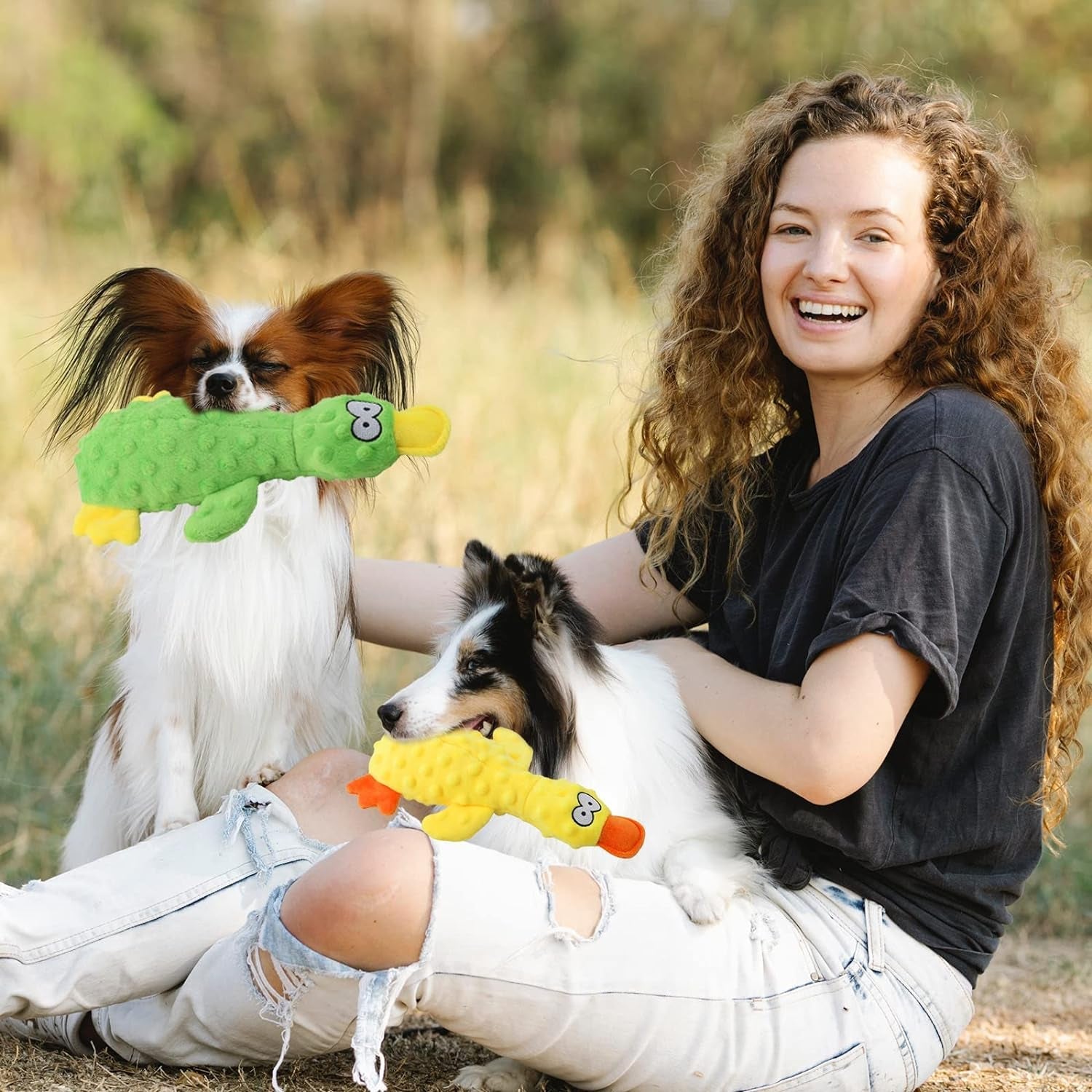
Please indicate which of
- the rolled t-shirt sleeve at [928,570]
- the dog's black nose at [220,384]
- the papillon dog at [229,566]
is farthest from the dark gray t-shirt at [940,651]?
the dog's black nose at [220,384]

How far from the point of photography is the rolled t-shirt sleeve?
82.9 inches

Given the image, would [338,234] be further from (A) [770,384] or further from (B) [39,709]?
(A) [770,384]

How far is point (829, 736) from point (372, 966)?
779mm

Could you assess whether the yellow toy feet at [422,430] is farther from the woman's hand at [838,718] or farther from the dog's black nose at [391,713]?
the woman's hand at [838,718]

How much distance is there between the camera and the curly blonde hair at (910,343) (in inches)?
95.8

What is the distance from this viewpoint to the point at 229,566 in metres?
2.64

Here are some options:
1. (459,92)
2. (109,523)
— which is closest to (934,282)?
(109,523)

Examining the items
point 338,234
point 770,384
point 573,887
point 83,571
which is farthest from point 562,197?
point 573,887

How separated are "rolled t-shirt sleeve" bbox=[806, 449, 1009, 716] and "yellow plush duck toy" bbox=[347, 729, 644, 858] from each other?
432mm

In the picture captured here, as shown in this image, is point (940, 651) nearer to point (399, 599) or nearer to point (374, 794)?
point (374, 794)

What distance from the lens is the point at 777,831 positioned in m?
2.41

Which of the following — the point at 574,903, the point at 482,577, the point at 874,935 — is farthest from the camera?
the point at 482,577

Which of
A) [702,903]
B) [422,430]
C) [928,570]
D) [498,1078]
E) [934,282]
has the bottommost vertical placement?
[498,1078]

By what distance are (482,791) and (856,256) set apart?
1139mm
